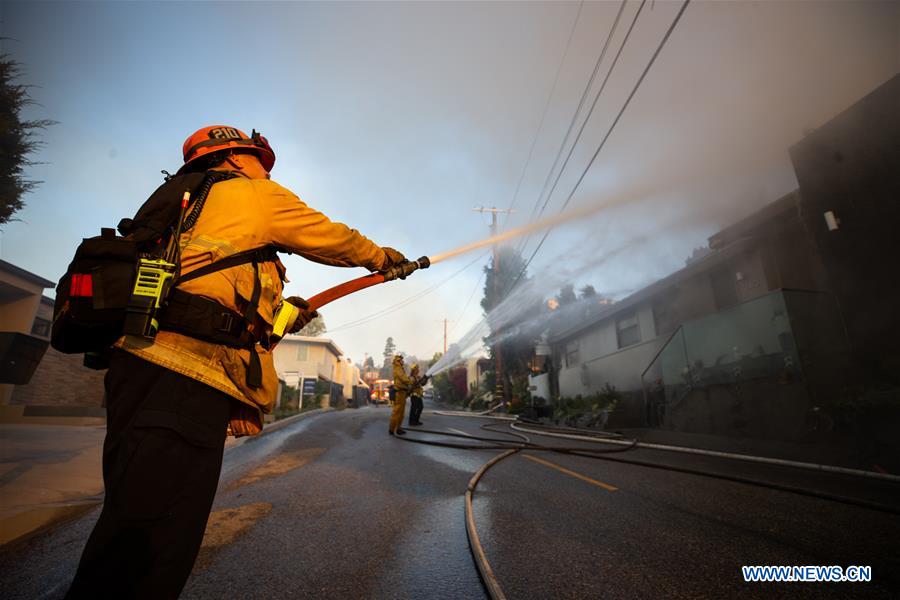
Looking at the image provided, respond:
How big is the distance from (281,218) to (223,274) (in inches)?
15.7

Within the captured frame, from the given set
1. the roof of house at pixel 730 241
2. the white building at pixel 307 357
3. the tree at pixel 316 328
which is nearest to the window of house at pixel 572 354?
the roof of house at pixel 730 241

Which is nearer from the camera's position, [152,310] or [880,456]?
[152,310]

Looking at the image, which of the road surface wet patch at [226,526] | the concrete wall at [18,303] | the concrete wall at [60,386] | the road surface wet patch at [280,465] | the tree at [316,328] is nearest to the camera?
the road surface wet patch at [226,526]

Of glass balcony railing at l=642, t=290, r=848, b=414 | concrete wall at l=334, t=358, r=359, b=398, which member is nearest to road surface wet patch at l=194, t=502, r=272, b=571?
glass balcony railing at l=642, t=290, r=848, b=414

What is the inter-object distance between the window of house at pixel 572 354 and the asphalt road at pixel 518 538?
60.2ft

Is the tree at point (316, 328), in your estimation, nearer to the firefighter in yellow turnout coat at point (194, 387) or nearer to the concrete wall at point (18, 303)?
the concrete wall at point (18, 303)

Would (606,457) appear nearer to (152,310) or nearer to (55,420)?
(152,310)

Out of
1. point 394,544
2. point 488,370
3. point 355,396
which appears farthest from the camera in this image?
point 355,396

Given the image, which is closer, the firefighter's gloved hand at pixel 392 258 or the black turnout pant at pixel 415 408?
the firefighter's gloved hand at pixel 392 258

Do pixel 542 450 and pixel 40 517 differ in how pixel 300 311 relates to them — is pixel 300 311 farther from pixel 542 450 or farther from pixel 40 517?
pixel 542 450

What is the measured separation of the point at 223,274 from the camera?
1.69 m

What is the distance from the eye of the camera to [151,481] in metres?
1.32

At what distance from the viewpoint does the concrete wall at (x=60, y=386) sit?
40.4 ft

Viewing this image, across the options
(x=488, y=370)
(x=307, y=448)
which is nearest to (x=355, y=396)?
(x=488, y=370)
